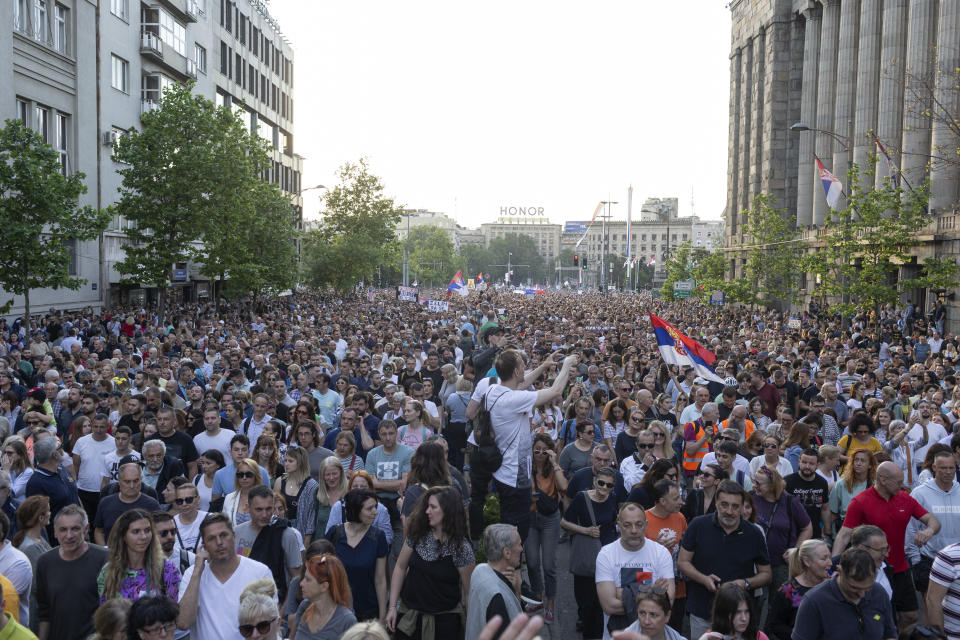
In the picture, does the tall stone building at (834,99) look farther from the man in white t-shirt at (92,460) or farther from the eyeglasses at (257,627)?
the eyeglasses at (257,627)

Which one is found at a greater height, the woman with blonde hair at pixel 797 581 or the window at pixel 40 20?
the window at pixel 40 20

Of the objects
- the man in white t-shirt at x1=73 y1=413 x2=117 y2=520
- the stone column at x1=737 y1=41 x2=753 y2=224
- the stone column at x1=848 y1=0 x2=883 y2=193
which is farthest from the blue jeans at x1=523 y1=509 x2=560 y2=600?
the stone column at x1=737 y1=41 x2=753 y2=224

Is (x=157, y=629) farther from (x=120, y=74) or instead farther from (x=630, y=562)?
(x=120, y=74)

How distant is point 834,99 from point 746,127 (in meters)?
14.8

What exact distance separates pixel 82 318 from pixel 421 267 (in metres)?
112

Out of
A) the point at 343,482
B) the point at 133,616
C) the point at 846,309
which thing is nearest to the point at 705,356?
the point at 343,482

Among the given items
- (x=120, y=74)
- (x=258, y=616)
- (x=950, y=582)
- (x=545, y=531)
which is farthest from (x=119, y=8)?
(x=950, y=582)

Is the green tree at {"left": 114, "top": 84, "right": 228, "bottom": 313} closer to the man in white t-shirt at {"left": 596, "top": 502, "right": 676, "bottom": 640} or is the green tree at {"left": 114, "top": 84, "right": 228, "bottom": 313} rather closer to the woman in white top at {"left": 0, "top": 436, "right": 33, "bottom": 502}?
the woman in white top at {"left": 0, "top": 436, "right": 33, "bottom": 502}

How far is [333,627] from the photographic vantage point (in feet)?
17.9

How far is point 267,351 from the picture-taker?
63.1 feet

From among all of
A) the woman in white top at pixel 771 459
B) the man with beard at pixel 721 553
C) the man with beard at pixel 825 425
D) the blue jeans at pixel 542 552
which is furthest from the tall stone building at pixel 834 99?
the man with beard at pixel 721 553

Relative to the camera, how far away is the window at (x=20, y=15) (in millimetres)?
29406

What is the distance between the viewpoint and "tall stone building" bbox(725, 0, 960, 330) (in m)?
32.9

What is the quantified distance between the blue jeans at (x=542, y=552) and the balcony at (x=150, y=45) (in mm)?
38230
